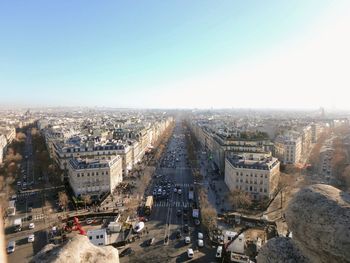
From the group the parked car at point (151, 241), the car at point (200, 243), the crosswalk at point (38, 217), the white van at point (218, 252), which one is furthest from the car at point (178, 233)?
the crosswalk at point (38, 217)

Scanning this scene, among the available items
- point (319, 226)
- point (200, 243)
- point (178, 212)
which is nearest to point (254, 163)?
point (178, 212)

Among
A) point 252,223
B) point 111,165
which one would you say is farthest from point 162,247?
point 111,165

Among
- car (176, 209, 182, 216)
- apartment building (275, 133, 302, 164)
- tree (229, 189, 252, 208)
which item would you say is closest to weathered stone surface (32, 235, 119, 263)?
car (176, 209, 182, 216)

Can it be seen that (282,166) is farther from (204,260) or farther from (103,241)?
(103,241)

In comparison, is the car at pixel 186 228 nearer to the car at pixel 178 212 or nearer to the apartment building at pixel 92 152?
the car at pixel 178 212

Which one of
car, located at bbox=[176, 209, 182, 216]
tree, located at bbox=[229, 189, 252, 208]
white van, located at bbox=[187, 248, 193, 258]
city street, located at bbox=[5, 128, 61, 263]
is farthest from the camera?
tree, located at bbox=[229, 189, 252, 208]

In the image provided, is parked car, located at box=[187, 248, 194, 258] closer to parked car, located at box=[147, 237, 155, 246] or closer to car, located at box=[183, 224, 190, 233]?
parked car, located at box=[147, 237, 155, 246]
